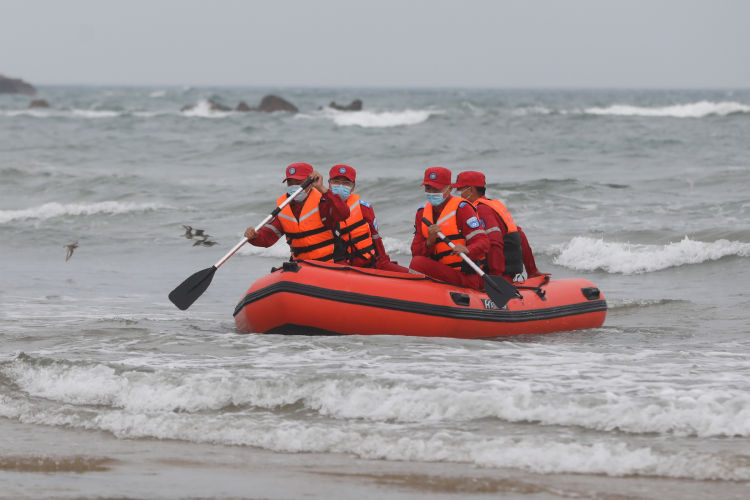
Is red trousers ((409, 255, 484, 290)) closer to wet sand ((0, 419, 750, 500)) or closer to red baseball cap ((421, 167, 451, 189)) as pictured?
red baseball cap ((421, 167, 451, 189))

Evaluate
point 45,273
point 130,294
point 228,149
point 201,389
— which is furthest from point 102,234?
point 228,149

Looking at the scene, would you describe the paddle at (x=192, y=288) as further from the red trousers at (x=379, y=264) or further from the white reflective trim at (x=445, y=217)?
the white reflective trim at (x=445, y=217)

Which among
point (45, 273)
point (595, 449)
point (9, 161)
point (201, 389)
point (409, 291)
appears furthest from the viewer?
point (9, 161)

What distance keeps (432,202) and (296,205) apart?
3.38 feet

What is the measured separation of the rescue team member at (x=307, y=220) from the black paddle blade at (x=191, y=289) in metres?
0.54

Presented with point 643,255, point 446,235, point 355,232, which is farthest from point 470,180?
point 643,255

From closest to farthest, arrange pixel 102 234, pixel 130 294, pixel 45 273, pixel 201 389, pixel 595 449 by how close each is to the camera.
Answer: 1. pixel 595 449
2. pixel 201 389
3. pixel 130 294
4. pixel 45 273
5. pixel 102 234

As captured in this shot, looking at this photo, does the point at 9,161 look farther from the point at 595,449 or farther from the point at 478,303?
the point at 595,449

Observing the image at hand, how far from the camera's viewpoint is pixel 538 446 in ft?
15.6

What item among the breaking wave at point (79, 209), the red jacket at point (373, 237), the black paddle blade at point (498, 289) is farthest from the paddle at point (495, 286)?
the breaking wave at point (79, 209)

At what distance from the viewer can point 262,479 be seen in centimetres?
442

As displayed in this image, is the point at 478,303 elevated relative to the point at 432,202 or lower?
lower

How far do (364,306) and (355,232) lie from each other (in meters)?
0.69

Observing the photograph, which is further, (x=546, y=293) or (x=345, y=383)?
(x=546, y=293)
